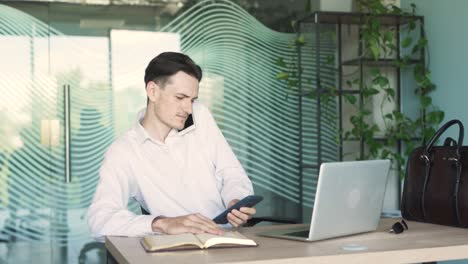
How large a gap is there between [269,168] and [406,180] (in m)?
2.25

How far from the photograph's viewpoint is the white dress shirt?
8.33ft

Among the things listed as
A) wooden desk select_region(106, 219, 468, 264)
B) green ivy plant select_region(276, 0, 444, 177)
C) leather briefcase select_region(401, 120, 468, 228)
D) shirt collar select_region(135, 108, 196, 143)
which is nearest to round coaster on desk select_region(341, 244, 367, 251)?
wooden desk select_region(106, 219, 468, 264)

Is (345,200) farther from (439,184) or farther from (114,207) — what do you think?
(114,207)

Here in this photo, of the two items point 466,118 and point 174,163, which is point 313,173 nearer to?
point 466,118

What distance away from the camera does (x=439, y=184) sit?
8.32 ft

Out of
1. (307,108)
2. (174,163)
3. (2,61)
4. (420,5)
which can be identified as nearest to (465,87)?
(420,5)

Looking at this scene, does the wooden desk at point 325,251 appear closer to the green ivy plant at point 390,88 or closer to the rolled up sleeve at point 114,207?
the rolled up sleeve at point 114,207

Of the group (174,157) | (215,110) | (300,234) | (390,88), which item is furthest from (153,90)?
(390,88)

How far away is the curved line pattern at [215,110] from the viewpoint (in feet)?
14.7

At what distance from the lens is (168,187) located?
2709 mm

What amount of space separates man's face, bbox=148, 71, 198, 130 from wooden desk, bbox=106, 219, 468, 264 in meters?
0.66

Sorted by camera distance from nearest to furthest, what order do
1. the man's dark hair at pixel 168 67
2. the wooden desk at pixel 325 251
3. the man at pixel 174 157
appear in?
the wooden desk at pixel 325 251
the man at pixel 174 157
the man's dark hair at pixel 168 67

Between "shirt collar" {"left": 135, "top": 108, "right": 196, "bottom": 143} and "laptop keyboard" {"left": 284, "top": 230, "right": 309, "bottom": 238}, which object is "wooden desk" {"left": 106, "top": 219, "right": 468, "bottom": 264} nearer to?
"laptop keyboard" {"left": 284, "top": 230, "right": 309, "bottom": 238}

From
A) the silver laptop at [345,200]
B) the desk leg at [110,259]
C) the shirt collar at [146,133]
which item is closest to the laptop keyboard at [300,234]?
the silver laptop at [345,200]
